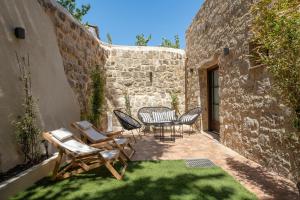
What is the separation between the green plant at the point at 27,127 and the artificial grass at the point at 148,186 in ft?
1.42

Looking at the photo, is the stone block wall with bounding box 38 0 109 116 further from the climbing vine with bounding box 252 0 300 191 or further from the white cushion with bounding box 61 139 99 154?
the climbing vine with bounding box 252 0 300 191

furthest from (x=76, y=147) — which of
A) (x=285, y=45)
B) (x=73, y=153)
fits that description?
(x=285, y=45)

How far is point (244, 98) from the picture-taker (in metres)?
4.23

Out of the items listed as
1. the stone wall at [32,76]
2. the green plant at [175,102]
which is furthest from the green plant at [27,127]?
the green plant at [175,102]

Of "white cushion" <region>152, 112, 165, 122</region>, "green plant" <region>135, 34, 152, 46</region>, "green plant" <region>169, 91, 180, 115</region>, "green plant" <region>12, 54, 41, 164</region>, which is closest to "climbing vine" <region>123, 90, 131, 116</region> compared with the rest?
"white cushion" <region>152, 112, 165, 122</region>

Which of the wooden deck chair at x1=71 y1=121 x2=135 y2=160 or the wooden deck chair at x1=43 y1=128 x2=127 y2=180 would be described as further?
the wooden deck chair at x1=71 y1=121 x2=135 y2=160

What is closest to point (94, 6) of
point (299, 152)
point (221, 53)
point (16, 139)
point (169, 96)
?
point (169, 96)

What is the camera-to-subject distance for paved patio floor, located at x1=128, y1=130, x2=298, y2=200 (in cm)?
277

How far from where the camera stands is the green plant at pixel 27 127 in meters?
3.19

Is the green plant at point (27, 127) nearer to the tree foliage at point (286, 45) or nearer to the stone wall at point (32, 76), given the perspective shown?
the stone wall at point (32, 76)

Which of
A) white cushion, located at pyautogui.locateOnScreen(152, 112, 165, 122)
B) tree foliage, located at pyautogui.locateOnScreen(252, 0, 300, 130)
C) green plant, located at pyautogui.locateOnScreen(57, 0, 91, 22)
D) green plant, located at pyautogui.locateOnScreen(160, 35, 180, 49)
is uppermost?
green plant, located at pyautogui.locateOnScreen(57, 0, 91, 22)

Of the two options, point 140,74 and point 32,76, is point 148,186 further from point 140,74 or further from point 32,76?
point 140,74

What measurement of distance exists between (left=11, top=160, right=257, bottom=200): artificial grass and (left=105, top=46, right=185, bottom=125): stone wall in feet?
17.1

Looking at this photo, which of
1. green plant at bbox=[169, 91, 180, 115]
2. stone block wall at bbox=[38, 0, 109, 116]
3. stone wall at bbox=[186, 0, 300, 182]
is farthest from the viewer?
green plant at bbox=[169, 91, 180, 115]
